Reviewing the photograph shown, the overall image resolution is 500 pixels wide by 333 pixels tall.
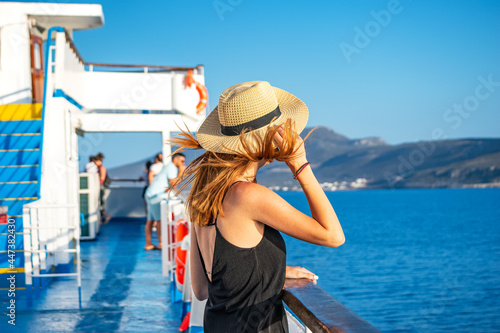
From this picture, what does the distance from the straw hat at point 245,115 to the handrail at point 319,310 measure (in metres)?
0.55

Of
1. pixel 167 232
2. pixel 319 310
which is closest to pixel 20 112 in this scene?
pixel 167 232

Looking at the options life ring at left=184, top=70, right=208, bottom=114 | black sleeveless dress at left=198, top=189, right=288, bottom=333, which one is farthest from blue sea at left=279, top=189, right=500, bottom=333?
black sleeveless dress at left=198, top=189, right=288, bottom=333

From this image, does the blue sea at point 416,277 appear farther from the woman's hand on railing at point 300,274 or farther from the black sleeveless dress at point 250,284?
the black sleeveless dress at point 250,284

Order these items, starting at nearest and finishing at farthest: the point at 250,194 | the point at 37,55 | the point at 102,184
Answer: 1. the point at 250,194
2. the point at 37,55
3. the point at 102,184

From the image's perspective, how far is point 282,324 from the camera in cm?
166

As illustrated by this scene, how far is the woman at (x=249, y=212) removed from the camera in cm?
150

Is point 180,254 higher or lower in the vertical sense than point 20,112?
lower

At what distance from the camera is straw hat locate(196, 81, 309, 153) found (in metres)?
1.60

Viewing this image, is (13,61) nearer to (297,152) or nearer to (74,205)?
(74,205)

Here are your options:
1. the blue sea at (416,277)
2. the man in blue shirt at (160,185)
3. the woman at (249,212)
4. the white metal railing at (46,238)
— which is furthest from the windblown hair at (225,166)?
the blue sea at (416,277)

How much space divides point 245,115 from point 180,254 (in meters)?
Answer: 3.58

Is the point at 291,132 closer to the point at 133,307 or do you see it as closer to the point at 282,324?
the point at 282,324

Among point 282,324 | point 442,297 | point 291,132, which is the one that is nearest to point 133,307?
point 282,324

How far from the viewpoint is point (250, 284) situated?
159cm
